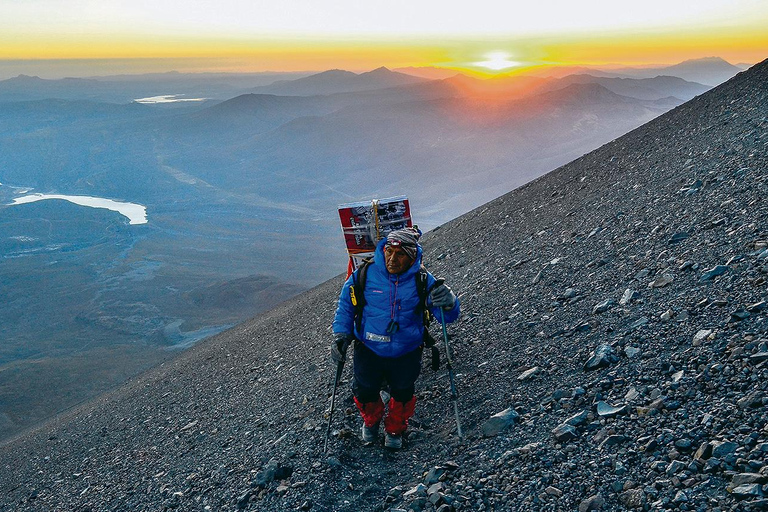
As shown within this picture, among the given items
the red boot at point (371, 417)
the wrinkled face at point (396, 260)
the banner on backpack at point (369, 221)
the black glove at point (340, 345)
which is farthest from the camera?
the banner on backpack at point (369, 221)

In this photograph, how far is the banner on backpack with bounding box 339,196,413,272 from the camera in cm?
959

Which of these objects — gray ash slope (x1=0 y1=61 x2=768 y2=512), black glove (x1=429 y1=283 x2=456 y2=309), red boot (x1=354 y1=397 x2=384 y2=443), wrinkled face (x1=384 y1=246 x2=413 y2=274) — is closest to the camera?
gray ash slope (x1=0 y1=61 x2=768 y2=512)

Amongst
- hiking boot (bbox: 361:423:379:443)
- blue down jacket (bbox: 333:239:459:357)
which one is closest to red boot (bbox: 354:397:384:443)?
hiking boot (bbox: 361:423:379:443)

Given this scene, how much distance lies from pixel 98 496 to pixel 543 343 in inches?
284

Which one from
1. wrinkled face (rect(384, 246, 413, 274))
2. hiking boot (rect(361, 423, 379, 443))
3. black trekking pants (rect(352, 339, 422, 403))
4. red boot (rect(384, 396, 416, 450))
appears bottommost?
hiking boot (rect(361, 423, 379, 443))

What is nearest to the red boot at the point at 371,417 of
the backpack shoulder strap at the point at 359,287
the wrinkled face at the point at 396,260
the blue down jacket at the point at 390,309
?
the blue down jacket at the point at 390,309

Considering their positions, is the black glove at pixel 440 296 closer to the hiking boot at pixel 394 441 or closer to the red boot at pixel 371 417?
the red boot at pixel 371 417

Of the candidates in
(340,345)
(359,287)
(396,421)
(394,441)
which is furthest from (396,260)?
(394,441)

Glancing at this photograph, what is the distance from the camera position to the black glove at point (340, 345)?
5.97 m

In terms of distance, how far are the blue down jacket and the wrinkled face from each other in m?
Answer: 0.09

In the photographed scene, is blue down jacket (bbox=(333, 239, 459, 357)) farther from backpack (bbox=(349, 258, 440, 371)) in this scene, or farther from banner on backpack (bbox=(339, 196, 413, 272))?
banner on backpack (bbox=(339, 196, 413, 272))

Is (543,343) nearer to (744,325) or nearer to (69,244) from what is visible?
(744,325)

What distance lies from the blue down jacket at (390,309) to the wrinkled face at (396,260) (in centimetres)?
9

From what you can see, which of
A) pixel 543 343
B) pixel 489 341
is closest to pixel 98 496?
pixel 489 341
